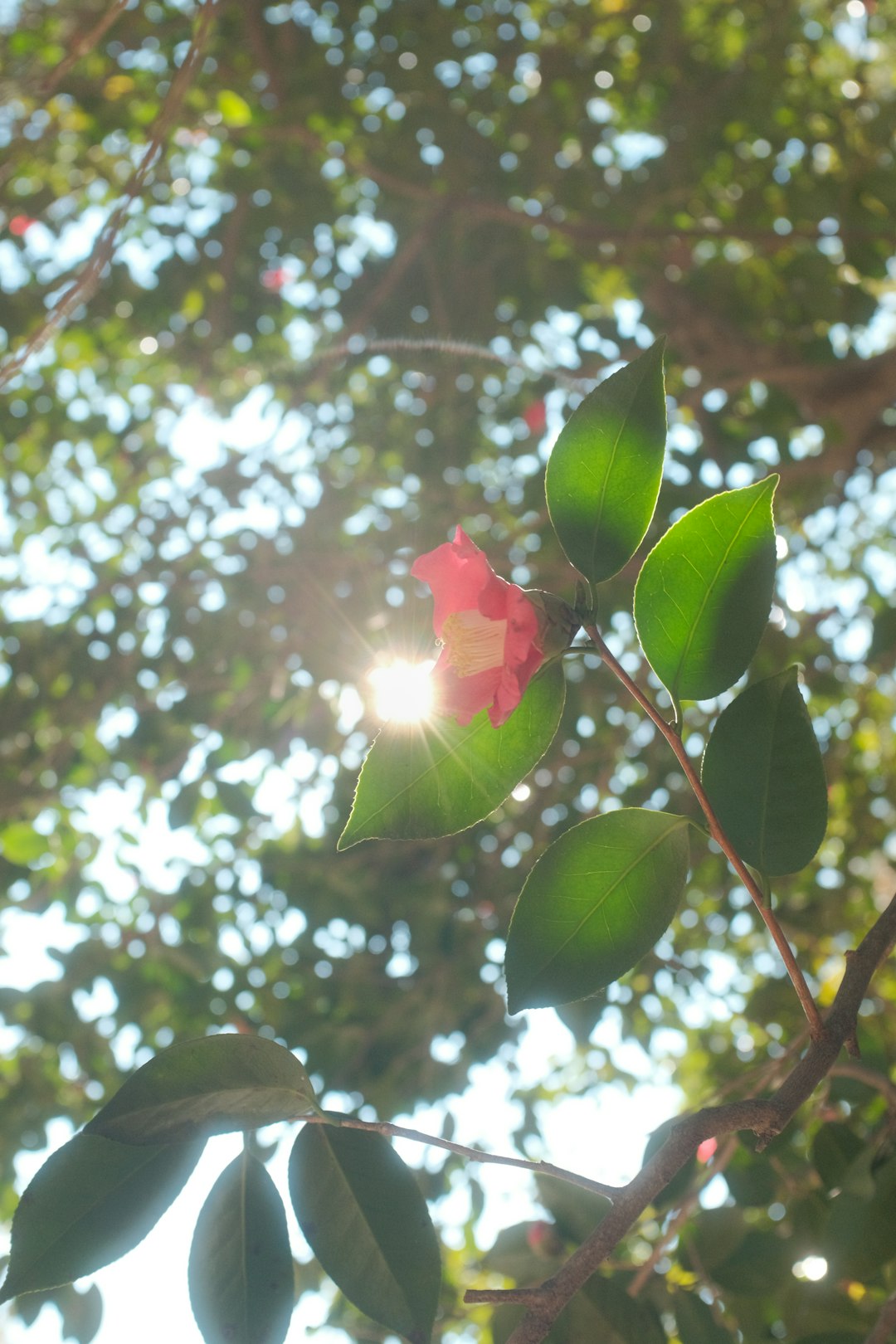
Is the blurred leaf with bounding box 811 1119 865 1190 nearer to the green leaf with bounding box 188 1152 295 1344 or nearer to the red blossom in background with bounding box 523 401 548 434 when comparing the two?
the green leaf with bounding box 188 1152 295 1344

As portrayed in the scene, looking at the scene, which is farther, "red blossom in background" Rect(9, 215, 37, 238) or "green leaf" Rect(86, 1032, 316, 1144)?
"red blossom in background" Rect(9, 215, 37, 238)

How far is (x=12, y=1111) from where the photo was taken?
2.07 meters

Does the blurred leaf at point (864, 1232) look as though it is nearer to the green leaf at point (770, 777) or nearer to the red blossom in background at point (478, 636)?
the green leaf at point (770, 777)

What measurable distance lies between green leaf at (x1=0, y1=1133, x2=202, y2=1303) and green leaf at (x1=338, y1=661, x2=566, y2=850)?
0.24 meters

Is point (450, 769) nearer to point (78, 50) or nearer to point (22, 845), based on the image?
point (78, 50)

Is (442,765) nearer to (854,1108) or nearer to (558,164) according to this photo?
(854,1108)

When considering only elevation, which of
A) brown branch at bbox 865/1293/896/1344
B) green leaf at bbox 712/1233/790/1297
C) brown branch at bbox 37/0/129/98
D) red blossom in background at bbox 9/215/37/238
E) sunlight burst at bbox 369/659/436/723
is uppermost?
red blossom in background at bbox 9/215/37/238

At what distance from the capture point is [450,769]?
26.7 inches

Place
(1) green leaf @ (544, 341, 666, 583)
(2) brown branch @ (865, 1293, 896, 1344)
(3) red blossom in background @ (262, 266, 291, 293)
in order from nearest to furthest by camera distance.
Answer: (1) green leaf @ (544, 341, 666, 583) → (2) brown branch @ (865, 1293, 896, 1344) → (3) red blossom in background @ (262, 266, 291, 293)

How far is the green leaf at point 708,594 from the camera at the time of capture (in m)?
0.64

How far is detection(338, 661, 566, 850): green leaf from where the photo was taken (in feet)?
2.19

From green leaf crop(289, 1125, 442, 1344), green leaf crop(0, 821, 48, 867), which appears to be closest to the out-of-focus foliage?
green leaf crop(0, 821, 48, 867)

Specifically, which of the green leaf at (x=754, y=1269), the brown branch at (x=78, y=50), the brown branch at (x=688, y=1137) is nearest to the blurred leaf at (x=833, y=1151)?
the green leaf at (x=754, y=1269)

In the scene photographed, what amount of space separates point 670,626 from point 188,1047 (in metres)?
0.39
